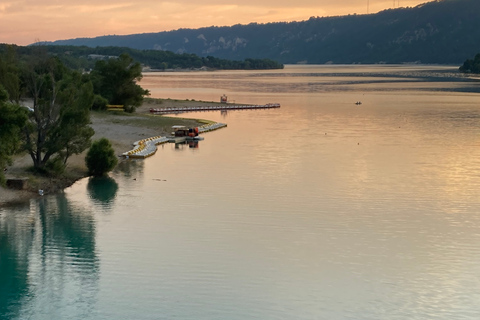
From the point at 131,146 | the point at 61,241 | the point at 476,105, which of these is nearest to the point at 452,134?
the point at 131,146

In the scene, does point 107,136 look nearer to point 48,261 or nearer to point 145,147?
point 145,147

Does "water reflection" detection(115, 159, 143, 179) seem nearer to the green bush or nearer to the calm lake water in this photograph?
the calm lake water

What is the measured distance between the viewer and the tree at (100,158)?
59.1 meters

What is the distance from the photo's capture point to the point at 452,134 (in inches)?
3504

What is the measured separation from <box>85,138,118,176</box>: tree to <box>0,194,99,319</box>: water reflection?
8194 mm

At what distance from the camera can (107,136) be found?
3095 inches

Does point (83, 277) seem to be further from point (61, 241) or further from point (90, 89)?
point (90, 89)

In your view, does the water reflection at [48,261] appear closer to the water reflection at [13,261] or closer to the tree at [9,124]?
the water reflection at [13,261]

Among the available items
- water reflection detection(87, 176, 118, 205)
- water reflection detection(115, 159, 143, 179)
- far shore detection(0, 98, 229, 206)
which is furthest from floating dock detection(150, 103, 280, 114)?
water reflection detection(87, 176, 118, 205)

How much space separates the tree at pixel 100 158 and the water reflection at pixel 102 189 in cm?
77

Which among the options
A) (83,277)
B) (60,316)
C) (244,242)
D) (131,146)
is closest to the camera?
(60,316)

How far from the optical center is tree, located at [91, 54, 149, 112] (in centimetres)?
11131

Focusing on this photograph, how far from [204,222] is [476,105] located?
327 ft

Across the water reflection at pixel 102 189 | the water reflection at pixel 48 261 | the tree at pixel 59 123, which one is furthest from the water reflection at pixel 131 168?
the water reflection at pixel 48 261
